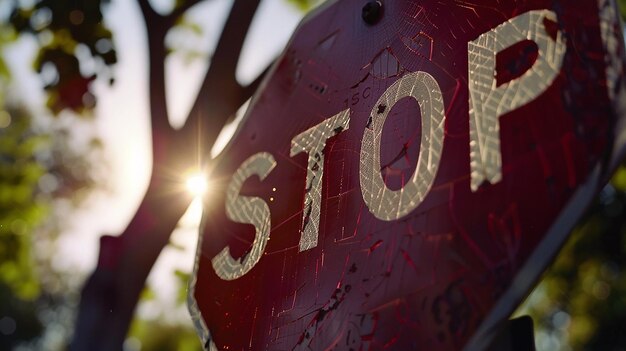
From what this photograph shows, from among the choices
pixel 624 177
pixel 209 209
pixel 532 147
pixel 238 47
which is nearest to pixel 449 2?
pixel 532 147

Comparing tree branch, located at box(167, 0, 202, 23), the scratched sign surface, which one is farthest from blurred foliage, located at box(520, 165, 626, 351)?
the scratched sign surface

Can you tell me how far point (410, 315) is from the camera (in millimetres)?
1070

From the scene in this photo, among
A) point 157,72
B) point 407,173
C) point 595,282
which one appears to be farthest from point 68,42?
point 595,282

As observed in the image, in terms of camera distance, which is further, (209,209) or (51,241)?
(51,241)

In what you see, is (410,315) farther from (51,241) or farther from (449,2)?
(51,241)

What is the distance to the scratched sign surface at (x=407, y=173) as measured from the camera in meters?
0.93

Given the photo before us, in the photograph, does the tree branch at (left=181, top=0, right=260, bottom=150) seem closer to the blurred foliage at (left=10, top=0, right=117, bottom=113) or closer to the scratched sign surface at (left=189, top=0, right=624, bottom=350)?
the blurred foliage at (left=10, top=0, right=117, bottom=113)

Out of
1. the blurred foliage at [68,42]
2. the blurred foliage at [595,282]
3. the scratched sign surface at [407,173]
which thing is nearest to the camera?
the scratched sign surface at [407,173]

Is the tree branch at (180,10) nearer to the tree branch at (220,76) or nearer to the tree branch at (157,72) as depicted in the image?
the tree branch at (157,72)

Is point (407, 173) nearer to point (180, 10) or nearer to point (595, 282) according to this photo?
point (180, 10)

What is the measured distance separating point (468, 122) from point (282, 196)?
0.63 metres

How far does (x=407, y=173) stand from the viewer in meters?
1.21

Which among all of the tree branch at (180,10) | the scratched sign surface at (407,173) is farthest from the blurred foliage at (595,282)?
the scratched sign surface at (407,173)

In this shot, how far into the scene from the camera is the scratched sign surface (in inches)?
36.7
